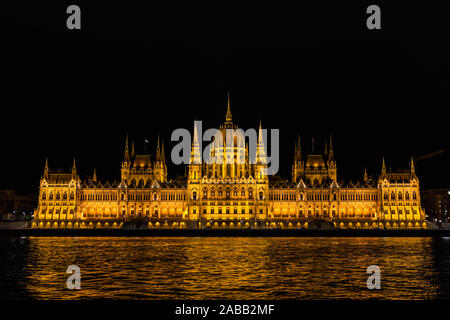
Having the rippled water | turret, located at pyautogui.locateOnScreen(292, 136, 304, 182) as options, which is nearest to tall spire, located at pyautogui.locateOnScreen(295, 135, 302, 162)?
turret, located at pyautogui.locateOnScreen(292, 136, 304, 182)

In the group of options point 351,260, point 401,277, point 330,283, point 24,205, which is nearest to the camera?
point 330,283

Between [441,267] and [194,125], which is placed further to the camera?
[194,125]

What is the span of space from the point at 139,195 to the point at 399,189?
61608 mm

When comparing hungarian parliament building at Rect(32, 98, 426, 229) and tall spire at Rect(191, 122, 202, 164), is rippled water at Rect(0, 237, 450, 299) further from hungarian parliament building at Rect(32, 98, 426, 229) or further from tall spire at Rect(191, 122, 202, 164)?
Result: tall spire at Rect(191, 122, 202, 164)

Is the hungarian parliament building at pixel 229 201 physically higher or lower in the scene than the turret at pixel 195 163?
lower

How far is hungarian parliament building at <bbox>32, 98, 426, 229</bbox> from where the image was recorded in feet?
371

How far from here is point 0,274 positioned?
121ft

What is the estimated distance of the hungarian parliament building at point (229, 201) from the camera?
11322cm

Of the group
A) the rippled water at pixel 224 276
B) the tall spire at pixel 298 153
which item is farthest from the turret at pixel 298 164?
the rippled water at pixel 224 276

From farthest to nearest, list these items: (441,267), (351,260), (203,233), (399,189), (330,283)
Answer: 1. (399,189)
2. (203,233)
3. (351,260)
4. (441,267)
5. (330,283)

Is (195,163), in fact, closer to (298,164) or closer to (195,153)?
(195,153)

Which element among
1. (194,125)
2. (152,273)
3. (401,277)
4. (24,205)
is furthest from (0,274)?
(24,205)

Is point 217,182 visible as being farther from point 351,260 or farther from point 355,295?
point 355,295
